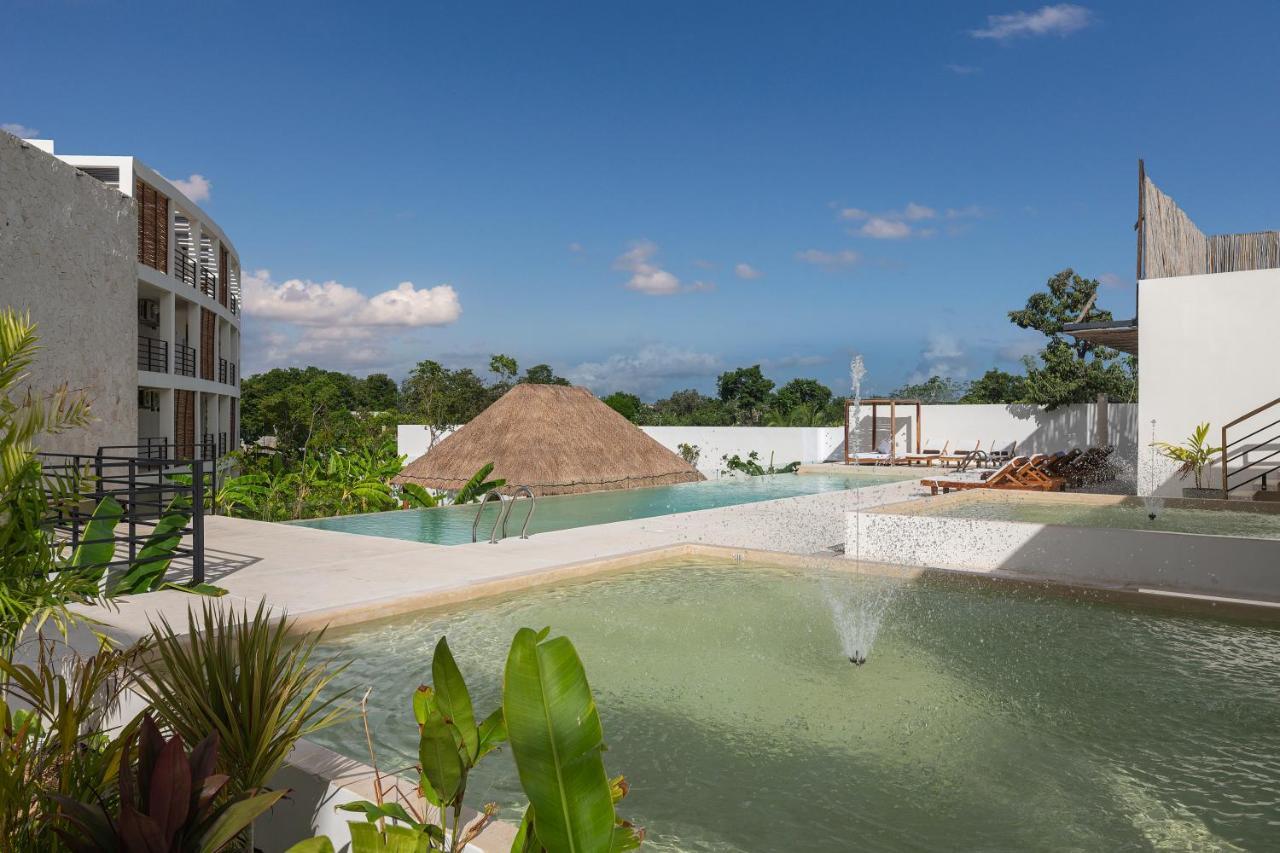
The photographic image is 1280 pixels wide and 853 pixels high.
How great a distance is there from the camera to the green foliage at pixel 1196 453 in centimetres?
1311

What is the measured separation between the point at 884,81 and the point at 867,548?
28090mm

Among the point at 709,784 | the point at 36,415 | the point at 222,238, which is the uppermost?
the point at 222,238

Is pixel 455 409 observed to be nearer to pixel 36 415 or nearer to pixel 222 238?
pixel 222 238

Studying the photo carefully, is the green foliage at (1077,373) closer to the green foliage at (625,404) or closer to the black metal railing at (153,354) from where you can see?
the green foliage at (625,404)

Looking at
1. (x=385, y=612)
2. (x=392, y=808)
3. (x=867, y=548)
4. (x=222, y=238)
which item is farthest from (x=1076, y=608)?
(x=222, y=238)

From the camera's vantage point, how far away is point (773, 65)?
1222 inches

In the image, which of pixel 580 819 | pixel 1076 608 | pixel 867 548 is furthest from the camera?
pixel 867 548

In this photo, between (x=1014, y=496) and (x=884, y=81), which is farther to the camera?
A: (x=884, y=81)

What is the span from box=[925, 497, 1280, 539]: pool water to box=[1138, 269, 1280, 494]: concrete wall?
182 centimetres

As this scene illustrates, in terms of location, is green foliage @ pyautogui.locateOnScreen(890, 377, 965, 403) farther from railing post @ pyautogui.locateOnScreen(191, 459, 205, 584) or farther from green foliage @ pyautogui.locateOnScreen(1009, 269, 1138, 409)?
railing post @ pyautogui.locateOnScreen(191, 459, 205, 584)

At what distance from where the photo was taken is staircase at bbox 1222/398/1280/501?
1262 centimetres

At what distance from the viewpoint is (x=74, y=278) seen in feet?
32.3

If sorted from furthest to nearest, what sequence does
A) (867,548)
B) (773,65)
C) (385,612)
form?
(773,65) < (867,548) < (385,612)

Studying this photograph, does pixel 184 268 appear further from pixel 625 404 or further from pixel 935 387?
pixel 935 387
